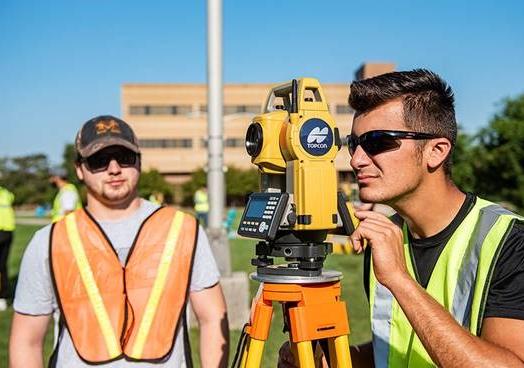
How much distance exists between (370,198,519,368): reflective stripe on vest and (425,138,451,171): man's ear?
0.60 ft

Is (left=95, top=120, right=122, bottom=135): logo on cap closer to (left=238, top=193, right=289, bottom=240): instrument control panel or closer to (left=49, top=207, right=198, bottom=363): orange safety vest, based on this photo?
(left=49, top=207, right=198, bottom=363): orange safety vest

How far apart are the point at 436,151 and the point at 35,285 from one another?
5.17ft

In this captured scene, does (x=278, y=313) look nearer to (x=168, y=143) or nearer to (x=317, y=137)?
(x=317, y=137)

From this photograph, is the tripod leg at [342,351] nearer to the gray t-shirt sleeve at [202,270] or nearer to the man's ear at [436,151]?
the man's ear at [436,151]

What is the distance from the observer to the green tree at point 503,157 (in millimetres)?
36594

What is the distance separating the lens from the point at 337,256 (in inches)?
508

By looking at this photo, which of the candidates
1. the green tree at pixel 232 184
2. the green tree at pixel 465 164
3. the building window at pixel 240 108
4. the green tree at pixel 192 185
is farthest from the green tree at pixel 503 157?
the building window at pixel 240 108

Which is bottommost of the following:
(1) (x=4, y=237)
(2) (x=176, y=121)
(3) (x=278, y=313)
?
(3) (x=278, y=313)

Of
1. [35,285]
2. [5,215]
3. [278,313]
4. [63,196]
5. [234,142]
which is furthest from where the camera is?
[234,142]

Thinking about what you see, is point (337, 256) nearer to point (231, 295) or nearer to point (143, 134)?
point (231, 295)

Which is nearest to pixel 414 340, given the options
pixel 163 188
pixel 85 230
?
pixel 85 230

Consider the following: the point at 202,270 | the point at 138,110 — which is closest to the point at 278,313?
the point at 202,270

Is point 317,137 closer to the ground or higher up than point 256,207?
higher up

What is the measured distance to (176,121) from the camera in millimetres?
63906
